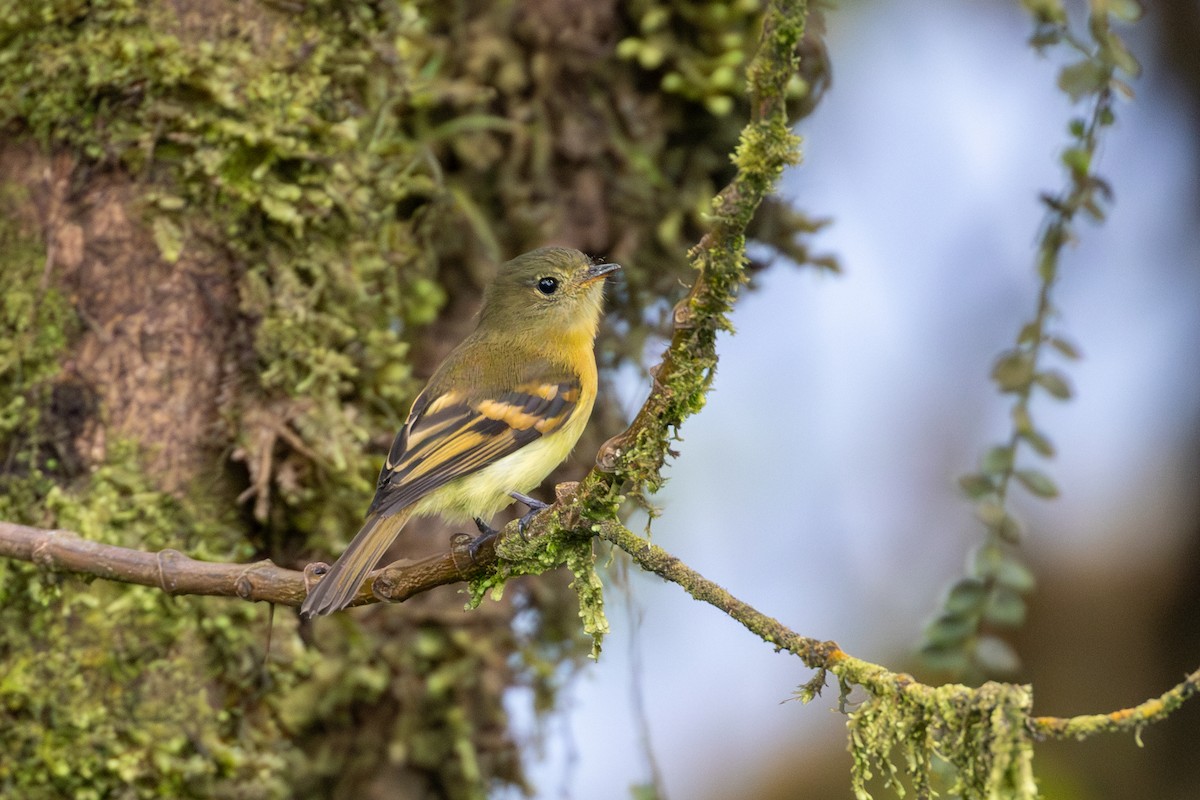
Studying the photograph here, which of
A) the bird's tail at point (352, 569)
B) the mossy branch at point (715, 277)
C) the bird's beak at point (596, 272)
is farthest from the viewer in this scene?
the bird's beak at point (596, 272)

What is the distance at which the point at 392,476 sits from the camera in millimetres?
2973

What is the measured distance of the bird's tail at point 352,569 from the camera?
2.36m

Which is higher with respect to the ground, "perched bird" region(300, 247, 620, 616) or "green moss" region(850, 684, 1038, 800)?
"perched bird" region(300, 247, 620, 616)

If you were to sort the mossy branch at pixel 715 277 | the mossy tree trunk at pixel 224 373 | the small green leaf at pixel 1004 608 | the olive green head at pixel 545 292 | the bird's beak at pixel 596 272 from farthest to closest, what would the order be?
the olive green head at pixel 545 292 < the bird's beak at pixel 596 272 < the mossy tree trunk at pixel 224 373 < the small green leaf at pixel 1004 608 < the mossy branch at pixel 715 277

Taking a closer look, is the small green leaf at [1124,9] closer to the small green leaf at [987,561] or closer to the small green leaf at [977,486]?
the small green leaf at [977,486]

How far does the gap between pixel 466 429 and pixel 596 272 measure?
63cm

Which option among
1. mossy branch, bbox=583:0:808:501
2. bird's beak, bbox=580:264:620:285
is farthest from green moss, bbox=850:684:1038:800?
bird's beak, bbox=580:264:620:285

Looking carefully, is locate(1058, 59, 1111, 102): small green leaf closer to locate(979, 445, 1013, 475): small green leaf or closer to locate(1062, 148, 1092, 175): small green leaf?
locate(1062, 148, 1092, 175): small green leaf

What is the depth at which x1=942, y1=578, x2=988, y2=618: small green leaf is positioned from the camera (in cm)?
287

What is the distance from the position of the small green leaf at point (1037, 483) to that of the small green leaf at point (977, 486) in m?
0.07

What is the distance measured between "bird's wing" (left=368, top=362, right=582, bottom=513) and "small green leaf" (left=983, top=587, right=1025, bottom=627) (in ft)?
3.70

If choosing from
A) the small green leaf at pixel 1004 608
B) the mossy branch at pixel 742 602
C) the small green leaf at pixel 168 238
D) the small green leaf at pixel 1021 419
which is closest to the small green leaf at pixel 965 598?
the small green leaf at pixel 1004 608

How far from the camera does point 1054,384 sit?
2943 mm

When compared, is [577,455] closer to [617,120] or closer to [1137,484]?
[617,120]
